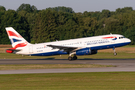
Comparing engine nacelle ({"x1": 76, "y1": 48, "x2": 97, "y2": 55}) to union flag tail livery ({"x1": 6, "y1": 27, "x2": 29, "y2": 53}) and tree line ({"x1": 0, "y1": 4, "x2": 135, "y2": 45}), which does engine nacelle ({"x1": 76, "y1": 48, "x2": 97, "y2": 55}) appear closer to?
union flag tail livery ({"x1": 6, "y1": 27, "x2": 29, "y2": 53})

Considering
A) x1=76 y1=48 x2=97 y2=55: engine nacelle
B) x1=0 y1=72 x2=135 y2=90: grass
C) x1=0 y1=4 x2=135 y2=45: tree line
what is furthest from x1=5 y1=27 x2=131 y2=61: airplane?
x1=0 y1=4 x2=135 y2=45: tree line

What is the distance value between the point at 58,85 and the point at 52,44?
2763 centimetres

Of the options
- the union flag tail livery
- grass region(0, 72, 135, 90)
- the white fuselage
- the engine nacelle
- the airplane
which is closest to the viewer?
grass region(0, 72, 135, 90)

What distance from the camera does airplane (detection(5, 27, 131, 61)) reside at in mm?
44781

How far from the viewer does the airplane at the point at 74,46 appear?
4478cm

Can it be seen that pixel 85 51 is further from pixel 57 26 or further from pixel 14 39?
pixel 57 26

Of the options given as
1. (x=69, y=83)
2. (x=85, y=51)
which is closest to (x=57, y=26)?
(x=85, y=51)

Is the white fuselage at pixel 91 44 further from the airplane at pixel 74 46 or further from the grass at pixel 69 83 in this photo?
the grass at pixel 69 83

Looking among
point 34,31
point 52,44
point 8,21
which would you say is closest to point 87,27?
point 34,31

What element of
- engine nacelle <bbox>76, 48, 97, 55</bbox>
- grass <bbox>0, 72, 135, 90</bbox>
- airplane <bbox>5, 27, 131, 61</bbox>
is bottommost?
grass <bbox>0, 72, 135, 90</bbox>

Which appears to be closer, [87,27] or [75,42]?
[75,42]

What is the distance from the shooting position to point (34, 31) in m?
140

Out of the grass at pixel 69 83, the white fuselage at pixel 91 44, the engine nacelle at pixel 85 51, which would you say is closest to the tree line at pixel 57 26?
the white fuselage at pixel 91 44

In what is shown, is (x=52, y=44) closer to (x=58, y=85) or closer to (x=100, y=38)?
(x=100, y=38)
